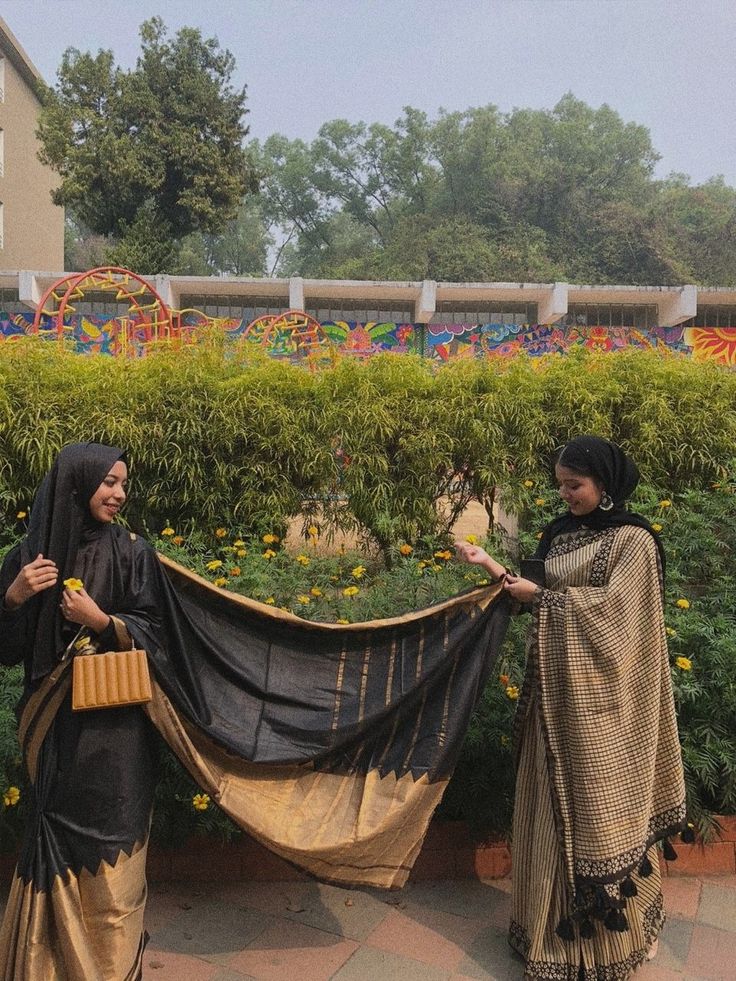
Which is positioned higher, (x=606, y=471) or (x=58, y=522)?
(x=606, y=471)

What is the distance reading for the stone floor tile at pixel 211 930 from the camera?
2498 mm

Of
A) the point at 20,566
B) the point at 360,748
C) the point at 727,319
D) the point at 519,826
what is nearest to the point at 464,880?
the point at 519,826

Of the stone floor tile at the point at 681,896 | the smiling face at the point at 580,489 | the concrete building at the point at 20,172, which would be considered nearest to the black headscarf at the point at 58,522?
the smiling face at the point at 580,489

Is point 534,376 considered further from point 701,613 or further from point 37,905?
point 37,905

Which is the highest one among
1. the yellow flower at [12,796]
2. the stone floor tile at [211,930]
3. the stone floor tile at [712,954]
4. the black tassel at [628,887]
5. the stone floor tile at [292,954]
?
the yellow flower at [12,796]

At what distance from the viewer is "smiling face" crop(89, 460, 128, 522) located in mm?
2014

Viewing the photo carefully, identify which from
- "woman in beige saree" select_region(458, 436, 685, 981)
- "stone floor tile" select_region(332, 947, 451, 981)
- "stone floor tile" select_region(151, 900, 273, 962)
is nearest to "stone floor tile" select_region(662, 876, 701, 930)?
"woman in beige saree" select_region(458, 436, 685, 981)

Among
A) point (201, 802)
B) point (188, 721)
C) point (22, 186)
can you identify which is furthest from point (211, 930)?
point (22, 186)

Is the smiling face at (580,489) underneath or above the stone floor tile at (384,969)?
above

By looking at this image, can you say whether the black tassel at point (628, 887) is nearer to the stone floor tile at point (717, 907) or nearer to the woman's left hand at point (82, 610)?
the stone floor tile at point (717, 907)

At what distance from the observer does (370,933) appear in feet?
8.48

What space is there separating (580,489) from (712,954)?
149cm

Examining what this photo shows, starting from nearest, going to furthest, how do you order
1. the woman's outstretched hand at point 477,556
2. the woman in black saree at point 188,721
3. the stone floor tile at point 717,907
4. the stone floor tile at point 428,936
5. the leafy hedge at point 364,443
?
the woman in black saree at point 188,721 < the woman's outstretched hand at point 477,556 < the stone floor tile at point 428,936 < the stone floor tile at point 717,907 < the leafy hedge at point 364,443

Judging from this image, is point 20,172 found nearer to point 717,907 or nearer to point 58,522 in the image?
point 58,522
